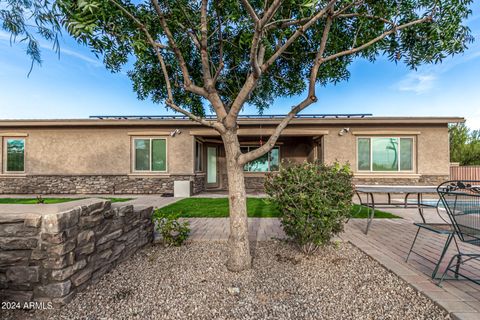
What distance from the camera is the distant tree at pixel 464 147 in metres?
16.6

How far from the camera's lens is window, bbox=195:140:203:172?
10.9 m

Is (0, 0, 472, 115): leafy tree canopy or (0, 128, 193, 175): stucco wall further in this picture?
(0, 128, 193, 175): stucco wall

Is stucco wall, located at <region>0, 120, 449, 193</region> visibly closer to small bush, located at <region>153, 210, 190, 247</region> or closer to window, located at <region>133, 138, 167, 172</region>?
window, located at <region>133, 138, 167, 172</region>

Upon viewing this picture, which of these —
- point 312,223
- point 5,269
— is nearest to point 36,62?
point 5,269

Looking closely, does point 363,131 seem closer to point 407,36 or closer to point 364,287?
point 407,36

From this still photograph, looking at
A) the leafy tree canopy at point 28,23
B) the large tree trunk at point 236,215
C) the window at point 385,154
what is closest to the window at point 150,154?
the leafy tree canopy at point 28,23

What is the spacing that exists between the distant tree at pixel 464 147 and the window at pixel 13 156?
2853 centimetres

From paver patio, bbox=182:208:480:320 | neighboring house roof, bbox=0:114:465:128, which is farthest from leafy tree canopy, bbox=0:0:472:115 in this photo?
neighboring house roof, bbox=0:114:465:128

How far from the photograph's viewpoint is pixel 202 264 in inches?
116

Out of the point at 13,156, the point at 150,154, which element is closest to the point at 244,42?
the point at 150,154

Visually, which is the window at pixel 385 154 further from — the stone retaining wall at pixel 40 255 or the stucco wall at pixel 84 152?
the stone retaining wall at pixel 40 255

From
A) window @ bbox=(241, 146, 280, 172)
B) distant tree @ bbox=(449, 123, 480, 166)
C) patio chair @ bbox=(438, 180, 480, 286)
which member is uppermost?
distant tree @ bbox=(449, 123, 480, 166)

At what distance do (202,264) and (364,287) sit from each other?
1.96 m

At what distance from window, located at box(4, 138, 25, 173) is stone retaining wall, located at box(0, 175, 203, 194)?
19.2 inches
